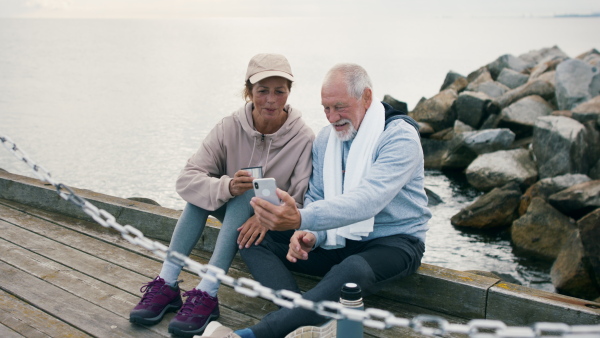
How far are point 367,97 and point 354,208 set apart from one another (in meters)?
0.76

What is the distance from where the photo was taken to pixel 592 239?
21.8ft

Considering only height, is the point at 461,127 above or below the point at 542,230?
above

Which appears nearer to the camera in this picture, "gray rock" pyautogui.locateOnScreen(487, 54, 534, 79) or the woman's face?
the woman's face

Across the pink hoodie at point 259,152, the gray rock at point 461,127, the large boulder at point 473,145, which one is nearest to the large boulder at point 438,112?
the gray rock at point 461,127

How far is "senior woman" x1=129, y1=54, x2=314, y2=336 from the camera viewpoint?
3.36 meters

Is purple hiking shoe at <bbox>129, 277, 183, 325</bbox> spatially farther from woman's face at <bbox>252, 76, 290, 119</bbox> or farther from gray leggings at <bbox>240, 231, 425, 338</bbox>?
woman's face at <bbox>252, 76, 290, 119</bbox>

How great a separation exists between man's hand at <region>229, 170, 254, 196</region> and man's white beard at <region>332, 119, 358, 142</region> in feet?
1.86

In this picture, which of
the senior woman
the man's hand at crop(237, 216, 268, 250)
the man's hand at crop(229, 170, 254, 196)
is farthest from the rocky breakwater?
the man's hand at crop(229, 170, 254, 196)

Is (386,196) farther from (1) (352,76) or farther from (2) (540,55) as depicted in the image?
(2) (540,55)

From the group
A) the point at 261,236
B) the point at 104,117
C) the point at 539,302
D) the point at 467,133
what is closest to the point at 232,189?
the point at 261,236

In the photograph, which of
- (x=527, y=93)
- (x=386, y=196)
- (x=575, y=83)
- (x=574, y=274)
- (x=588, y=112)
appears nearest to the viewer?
(x=386, y=196)

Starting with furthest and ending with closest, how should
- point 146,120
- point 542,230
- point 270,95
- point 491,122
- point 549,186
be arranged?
point 146,120 < point 491,122 < point 549,186 < point 542,230 < point 270,95

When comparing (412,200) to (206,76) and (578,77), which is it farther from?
(206,76)

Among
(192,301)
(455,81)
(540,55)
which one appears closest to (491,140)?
(455,81)
